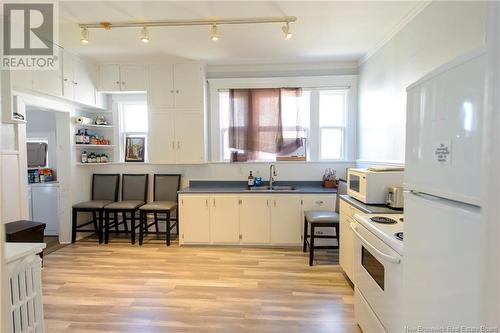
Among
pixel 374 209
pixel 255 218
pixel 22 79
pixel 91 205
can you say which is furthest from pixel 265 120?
pixel 22 79

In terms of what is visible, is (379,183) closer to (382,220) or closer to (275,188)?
(382,220)

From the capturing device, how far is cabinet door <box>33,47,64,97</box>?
3.15 metres

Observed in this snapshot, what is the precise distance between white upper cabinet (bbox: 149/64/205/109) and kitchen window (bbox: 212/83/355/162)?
37 centimetres

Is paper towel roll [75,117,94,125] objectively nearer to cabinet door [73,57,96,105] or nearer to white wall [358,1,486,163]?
cabinet door [73,57,96,105]

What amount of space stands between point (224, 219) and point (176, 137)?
1.42 m

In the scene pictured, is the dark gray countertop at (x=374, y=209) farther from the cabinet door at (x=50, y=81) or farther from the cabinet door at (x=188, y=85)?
the cabinet door at (x=50, y=81)

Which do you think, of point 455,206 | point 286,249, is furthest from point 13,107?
point 455,206

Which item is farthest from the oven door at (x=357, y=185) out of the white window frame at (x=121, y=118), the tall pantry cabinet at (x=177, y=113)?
the white window frame at (x=121, y=118)

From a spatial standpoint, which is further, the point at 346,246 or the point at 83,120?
the point at 83,120

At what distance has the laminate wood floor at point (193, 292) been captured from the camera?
2.19m

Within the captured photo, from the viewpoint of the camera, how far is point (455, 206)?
855mm

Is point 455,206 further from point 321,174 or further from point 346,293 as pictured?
point 321,174

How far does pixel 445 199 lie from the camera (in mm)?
935

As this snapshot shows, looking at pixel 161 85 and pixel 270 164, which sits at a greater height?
pixel 161 85
